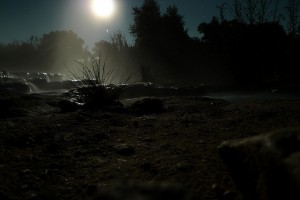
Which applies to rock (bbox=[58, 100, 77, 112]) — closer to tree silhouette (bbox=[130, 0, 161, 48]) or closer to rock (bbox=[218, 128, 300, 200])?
rock (bbox=[218, 128, 300, 200])

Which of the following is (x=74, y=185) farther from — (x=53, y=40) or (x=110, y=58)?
(x=53, y=40)

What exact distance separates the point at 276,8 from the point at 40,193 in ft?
60.9

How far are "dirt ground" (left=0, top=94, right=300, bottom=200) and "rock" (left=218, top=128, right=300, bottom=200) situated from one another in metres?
0.24

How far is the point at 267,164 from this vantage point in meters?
Answer: 1.48

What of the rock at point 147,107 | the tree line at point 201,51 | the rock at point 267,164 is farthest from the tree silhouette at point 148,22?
the rock at point 267,164

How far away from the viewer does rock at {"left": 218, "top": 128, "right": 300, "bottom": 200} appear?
1323 mm

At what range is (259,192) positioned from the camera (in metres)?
1.60

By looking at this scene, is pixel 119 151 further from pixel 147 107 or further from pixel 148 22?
pixel 148 22

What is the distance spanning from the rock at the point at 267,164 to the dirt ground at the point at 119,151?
0.24m

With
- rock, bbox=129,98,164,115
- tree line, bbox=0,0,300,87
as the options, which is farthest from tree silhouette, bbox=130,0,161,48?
rock, bbox=129,98,164,115

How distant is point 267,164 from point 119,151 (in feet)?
6.09

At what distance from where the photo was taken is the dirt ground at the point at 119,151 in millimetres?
2221

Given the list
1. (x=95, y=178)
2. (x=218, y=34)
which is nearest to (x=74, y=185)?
(x=95, y=178)

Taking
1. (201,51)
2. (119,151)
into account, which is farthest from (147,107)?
(201,51)
